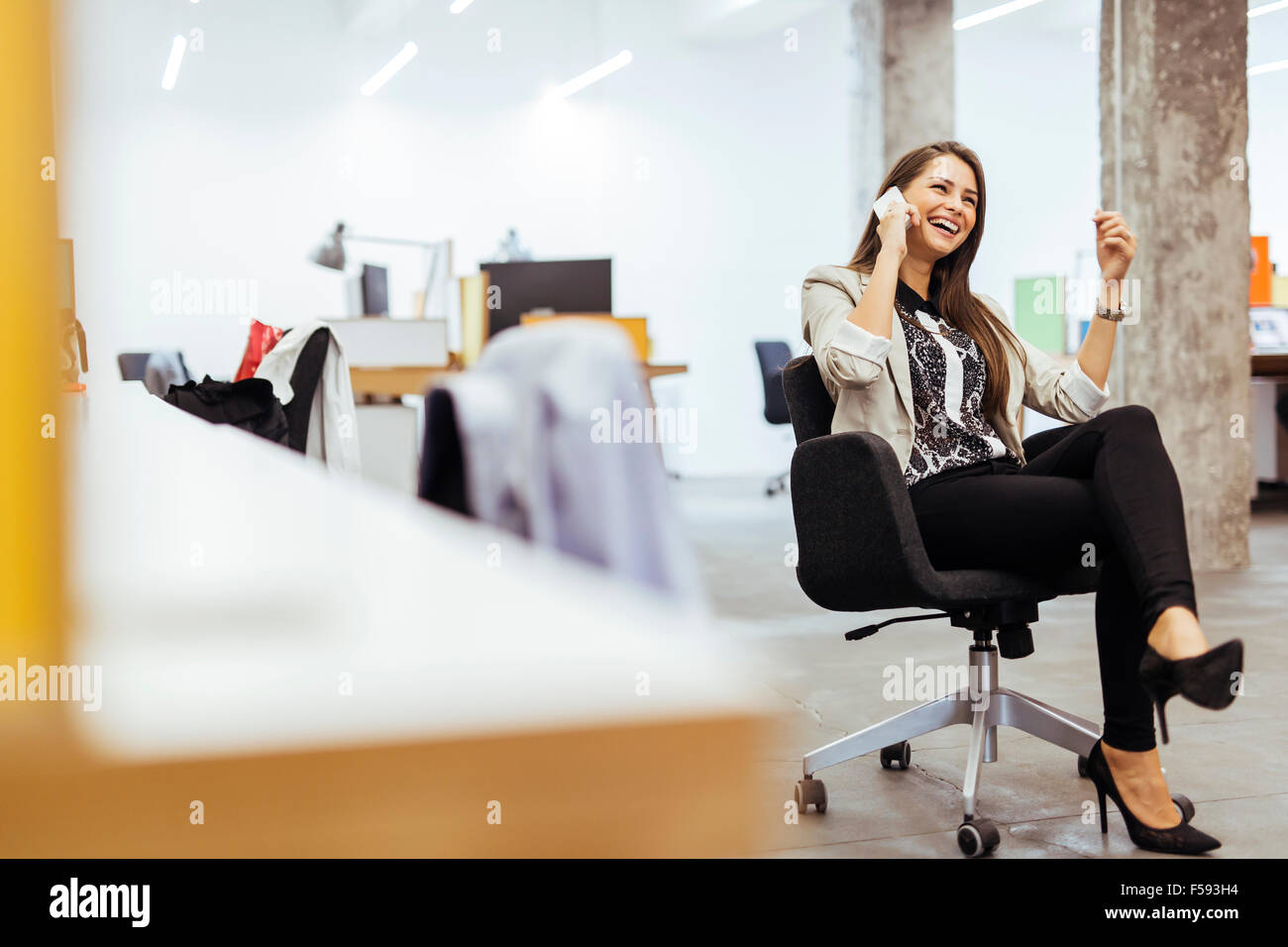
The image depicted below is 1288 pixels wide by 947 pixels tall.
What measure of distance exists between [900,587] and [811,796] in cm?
35

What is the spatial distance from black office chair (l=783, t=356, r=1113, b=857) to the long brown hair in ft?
0.88

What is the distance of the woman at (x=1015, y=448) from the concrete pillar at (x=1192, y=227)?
7.10ft

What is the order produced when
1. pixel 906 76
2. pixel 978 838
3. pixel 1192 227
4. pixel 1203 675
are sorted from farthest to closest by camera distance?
pixel 906 76 → pixel 1192 227 → pixel 978 838 → pixel 1203 675

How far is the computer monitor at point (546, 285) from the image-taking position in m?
5.28

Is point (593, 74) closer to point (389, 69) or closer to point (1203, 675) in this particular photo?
point (389, 69)

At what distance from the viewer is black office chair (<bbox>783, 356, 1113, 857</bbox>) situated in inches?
66.4

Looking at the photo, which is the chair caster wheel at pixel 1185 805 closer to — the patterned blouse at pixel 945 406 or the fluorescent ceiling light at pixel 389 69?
the patterned blouse at pixel 945 406

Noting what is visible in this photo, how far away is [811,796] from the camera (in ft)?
5.86

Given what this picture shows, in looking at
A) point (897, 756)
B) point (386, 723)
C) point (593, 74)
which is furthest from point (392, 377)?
point (386, 723)

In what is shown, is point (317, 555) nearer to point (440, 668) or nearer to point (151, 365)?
point (440, 668)

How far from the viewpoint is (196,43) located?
845cm

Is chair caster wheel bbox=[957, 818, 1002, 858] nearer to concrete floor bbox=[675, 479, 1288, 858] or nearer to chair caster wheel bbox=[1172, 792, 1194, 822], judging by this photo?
concrete floor bbox=[675, 479, 1288, 858]

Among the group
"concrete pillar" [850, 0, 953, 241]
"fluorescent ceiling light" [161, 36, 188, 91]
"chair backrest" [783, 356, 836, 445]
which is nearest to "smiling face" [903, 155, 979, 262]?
"chair backrest" [783, 356, 836, 445]

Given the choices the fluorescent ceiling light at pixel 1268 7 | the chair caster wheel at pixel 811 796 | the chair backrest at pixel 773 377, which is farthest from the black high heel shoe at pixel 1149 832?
the fluorescent ceiling light at pixel 1268 7
